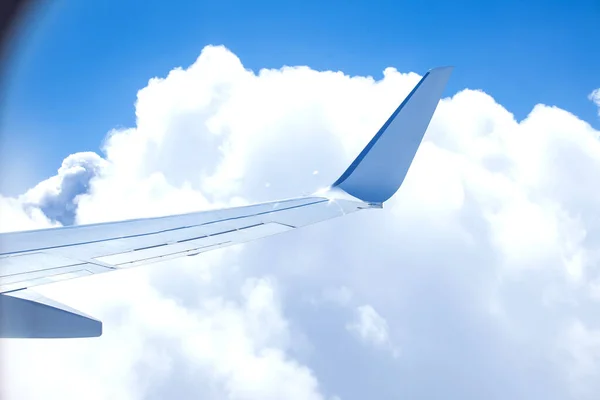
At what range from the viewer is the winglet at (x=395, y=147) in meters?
4.70

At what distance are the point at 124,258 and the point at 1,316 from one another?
1094 millimetres

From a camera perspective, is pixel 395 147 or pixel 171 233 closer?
pixel 171 233

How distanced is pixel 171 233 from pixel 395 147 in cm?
272

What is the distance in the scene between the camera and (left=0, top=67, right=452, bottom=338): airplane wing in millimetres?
2158

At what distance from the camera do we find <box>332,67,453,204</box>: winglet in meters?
4.70

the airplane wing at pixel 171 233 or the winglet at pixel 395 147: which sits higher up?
the winglet at pixel 395 147

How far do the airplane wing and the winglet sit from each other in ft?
0.04

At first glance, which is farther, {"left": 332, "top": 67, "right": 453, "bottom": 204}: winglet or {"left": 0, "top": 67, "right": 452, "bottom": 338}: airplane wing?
{"left": 332, "top": 67, "right": 453, "bottom": 204}: winglet

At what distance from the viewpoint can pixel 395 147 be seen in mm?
4852

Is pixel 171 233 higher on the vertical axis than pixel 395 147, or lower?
lower

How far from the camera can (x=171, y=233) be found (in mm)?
3820

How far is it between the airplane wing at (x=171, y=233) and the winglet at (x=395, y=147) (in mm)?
11

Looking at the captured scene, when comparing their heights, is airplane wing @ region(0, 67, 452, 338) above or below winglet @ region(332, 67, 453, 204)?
below

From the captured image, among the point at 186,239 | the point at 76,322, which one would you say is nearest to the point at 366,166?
the point at 186,239
